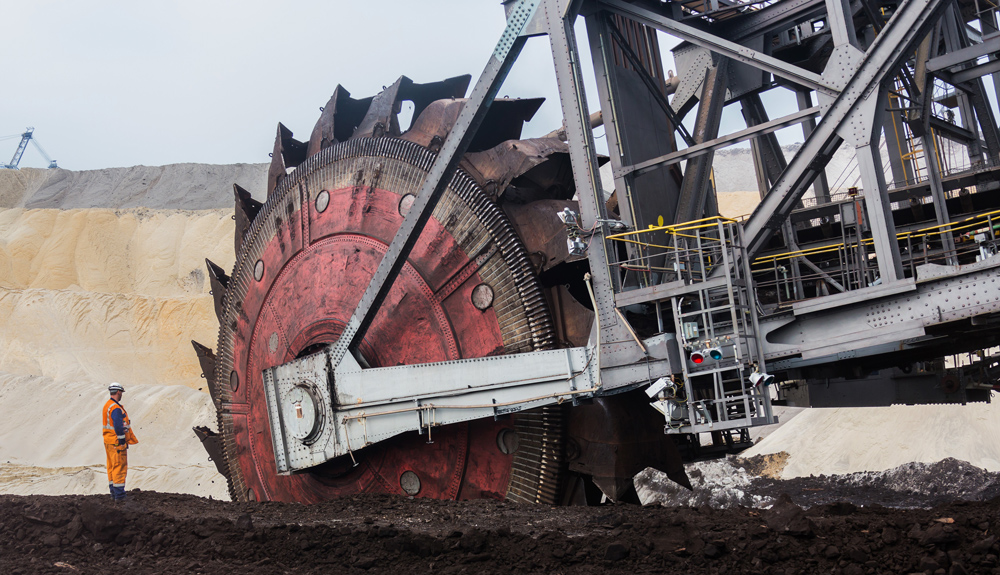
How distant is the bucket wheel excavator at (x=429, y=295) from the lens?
24.4 ft

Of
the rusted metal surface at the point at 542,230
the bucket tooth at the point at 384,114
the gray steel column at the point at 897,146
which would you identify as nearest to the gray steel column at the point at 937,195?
the gray steel column at the point at 897,146

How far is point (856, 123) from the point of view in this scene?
5945 mm

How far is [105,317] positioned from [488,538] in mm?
40936

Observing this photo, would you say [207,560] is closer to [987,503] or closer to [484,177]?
[484,177]

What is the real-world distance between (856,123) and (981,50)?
4.55 metres

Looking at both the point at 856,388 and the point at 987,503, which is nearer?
the point at 987,503

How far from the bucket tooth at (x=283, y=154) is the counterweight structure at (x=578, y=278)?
0.04m

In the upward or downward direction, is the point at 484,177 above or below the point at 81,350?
below

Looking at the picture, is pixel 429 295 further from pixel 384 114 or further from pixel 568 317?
pixel 384 114

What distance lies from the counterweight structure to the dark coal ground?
777 mm

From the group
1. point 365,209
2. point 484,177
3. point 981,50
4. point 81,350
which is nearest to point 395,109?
point 365,209

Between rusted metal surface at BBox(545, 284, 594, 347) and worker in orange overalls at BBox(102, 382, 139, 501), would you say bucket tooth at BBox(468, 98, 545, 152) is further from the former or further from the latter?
worker in orange overalls at BBox(102, 382, 139, 501)

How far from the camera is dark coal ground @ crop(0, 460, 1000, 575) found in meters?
4.25

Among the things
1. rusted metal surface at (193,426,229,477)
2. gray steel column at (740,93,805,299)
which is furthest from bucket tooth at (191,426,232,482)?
gray steel column at (740,93,805,299)
